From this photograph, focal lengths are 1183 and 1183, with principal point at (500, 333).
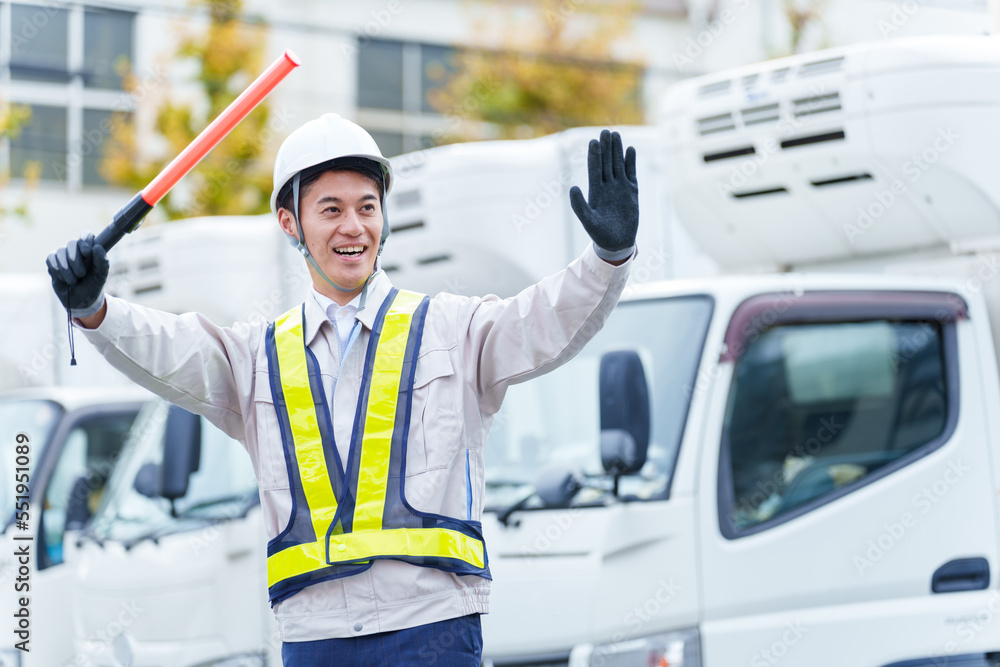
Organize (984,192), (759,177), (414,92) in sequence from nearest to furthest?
1. (984,192)
2. (759,177)
3. (414,92)

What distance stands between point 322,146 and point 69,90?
1530 centimetres

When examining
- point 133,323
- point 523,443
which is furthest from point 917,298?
point 133,323

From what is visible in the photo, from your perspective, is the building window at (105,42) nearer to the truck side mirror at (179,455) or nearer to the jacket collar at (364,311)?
the truck side mirror at (179,455)

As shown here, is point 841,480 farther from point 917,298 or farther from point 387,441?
point 387,441

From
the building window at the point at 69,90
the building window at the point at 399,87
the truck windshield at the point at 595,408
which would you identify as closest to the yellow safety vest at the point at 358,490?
the truck windshield at the point at 595,408

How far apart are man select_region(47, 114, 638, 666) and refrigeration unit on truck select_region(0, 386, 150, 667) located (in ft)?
10.6

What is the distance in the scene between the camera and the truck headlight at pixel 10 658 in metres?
5.47

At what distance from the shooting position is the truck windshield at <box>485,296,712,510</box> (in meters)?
Answer: 3.83

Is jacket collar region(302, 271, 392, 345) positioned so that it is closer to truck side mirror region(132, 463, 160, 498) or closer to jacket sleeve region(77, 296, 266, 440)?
jacket sleeve region(77, 296, 266, 440)

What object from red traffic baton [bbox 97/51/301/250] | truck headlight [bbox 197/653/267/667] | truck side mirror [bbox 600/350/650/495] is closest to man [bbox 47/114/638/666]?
red traffic baton [bbox 97/51/301/250]

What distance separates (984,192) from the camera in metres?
4.15

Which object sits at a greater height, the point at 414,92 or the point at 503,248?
the point at 414,92

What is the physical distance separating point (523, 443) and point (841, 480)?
1097 millimetres

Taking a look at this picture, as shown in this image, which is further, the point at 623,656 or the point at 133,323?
the point at 623,656
